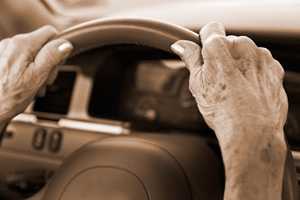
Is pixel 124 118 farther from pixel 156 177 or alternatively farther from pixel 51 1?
pixel 156 177

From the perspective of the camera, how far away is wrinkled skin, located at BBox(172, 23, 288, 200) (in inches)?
21.3

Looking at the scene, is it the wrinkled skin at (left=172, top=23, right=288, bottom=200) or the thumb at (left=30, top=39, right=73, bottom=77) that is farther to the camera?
the thumb at (left=30, top=39, right=73, bottom=77)

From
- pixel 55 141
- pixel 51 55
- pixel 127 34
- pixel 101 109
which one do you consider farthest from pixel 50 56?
pixel 101 109

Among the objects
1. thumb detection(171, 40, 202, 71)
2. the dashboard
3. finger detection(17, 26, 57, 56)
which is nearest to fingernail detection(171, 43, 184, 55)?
thumb detection(171, 40, 202, 71)

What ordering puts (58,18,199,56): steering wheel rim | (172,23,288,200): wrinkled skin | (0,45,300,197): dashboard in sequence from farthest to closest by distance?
1. (0,45,300,197): dashboard
2. (58,18,199,56): steering wheel rim
3. (172,23,288,200): wrinkled skin

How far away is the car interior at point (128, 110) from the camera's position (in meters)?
0.71

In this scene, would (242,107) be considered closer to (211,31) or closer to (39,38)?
(211,31)

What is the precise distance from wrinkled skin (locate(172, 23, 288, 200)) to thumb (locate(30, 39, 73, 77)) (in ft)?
0.61

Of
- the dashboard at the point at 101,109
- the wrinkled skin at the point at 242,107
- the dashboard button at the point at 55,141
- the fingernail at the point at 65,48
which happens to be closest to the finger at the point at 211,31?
the wrinkled skin at the point at 242,107

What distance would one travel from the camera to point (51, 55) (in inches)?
28.2

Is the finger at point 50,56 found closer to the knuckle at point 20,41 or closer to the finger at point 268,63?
the knuckle at point 20,41

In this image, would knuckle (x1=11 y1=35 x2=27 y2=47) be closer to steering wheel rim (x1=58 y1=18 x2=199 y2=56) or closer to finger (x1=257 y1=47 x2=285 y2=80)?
steering wheel rim (x1=58 y1=18 x2=199 y2=56)

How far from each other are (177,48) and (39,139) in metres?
0.69

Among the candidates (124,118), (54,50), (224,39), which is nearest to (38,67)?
(54,50)
